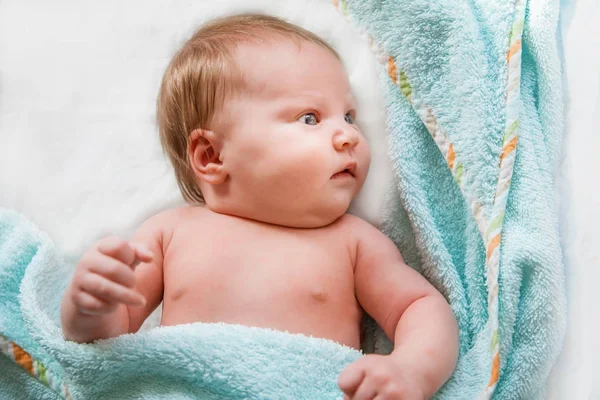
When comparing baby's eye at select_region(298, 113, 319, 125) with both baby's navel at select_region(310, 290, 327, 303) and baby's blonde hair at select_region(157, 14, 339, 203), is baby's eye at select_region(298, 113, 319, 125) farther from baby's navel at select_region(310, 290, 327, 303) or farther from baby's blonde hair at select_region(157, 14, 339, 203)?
baby's navel at select_region(310, 290, 327, 303)

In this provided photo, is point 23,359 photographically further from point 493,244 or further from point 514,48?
point 514,48

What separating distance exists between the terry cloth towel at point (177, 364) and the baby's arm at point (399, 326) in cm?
8

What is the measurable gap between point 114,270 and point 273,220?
287 millimetres

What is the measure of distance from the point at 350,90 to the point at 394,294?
1.03ft

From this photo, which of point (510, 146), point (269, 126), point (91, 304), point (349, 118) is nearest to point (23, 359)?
point (91, 304)

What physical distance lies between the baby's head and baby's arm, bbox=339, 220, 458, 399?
85 millimetres

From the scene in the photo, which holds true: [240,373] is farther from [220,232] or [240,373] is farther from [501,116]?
[501,116]

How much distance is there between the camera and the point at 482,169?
1.01 metres

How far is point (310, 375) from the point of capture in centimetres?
89

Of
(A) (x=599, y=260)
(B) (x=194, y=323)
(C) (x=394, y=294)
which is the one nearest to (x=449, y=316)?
(C) (x=394, y=294)

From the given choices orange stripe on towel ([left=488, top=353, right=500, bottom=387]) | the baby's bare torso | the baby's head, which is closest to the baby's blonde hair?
the baby's head

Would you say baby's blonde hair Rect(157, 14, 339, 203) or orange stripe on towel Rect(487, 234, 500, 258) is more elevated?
baby's blonde hair Rect(157, 14, 339, 203)

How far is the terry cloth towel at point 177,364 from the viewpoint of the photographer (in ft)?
2.87

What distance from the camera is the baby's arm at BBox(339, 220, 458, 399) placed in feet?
2.63
